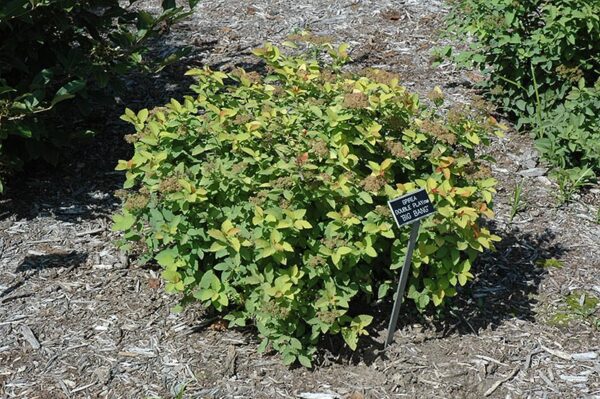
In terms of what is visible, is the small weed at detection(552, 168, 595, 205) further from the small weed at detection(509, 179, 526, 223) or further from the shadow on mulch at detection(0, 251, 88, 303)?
the shadow on mulch at detection(0, 251, 88, 303)

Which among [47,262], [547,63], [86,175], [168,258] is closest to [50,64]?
[86,175]

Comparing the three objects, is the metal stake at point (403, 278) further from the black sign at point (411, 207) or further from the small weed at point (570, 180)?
the small weed at point (570, 180)

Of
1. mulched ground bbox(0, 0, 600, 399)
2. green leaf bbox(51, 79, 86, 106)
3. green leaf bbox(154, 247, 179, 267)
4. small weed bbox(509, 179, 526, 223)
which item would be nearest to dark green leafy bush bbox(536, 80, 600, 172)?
mulched ground bbox(0, 0, 600, 399)

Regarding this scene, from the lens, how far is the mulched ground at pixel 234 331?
11.2ft

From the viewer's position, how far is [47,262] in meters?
4.02

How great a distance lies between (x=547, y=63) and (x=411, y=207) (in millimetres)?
2219

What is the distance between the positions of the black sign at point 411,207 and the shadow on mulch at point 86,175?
192cm

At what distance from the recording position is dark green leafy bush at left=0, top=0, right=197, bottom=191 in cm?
399

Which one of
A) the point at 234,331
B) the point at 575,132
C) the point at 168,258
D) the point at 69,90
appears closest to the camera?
the point at 168,258

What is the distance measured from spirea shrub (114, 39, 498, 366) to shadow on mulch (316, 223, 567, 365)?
119 millimetres

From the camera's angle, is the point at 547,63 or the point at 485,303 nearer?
the point at 485,303

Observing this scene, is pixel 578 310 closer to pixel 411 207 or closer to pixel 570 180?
pixel 570 180

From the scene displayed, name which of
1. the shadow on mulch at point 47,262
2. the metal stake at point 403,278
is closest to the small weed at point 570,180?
the metal stake at point 403,278

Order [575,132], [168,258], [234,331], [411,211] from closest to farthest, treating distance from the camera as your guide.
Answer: [411,211] < [168,258] < [234,331] < [575,132]
